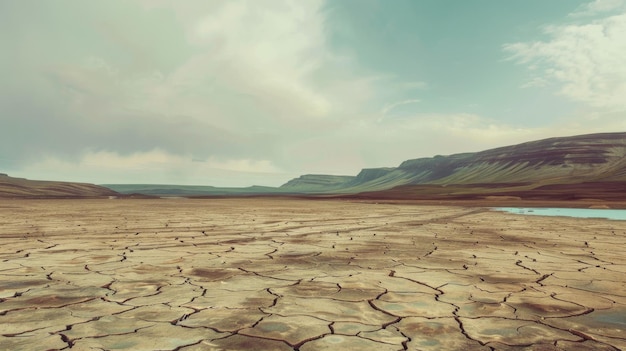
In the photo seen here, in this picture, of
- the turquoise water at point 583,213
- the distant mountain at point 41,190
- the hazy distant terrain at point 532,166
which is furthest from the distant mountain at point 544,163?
the distant mountain at point 41,190

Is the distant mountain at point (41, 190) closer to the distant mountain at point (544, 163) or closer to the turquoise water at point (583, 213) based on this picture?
the turquoise water at point (583, 213)

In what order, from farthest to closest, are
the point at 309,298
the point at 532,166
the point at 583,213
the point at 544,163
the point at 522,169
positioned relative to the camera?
the point at 522,169
the point at 532,166
the point at 544,163
the point at 583,213
the point at 309,298

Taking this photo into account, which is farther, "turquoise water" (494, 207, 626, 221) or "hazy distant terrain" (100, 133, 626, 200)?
"hazy distant terrain" (100, 133, 626, 200)

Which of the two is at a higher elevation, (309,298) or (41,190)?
(41,190)

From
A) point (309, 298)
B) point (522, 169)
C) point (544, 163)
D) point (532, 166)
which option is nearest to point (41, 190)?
point (309, 298)

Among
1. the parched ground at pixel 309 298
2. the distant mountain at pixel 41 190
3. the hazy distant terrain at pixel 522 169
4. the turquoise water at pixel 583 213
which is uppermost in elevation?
the hazy distant terrain at pixel 522 169

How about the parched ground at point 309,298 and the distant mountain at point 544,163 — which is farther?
the distant mountain at point 544,163

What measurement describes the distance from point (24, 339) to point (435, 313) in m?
2.69

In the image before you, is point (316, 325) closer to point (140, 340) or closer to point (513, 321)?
point (140, 340)

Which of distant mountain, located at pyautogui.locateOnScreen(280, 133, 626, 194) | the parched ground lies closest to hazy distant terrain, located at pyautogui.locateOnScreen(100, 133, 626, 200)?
distant mountain, located at pyautogui.locateOnScreen(280, 133, 626, 194)

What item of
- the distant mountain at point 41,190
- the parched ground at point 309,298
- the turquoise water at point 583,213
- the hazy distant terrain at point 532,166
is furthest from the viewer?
the hazy distant terrain at point 532,166

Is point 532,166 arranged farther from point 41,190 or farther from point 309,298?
point 309,298

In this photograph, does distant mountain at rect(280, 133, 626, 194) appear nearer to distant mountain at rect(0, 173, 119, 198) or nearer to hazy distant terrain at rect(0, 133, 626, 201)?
hazy distant terrain at rect(0, 133, 626, 201)

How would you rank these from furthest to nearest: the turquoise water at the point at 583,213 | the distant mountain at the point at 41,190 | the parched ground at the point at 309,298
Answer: the distant mountain at the point at 41,190 < the turquoise water at the point at 583,213 < the parched ground at the point at 309,298
